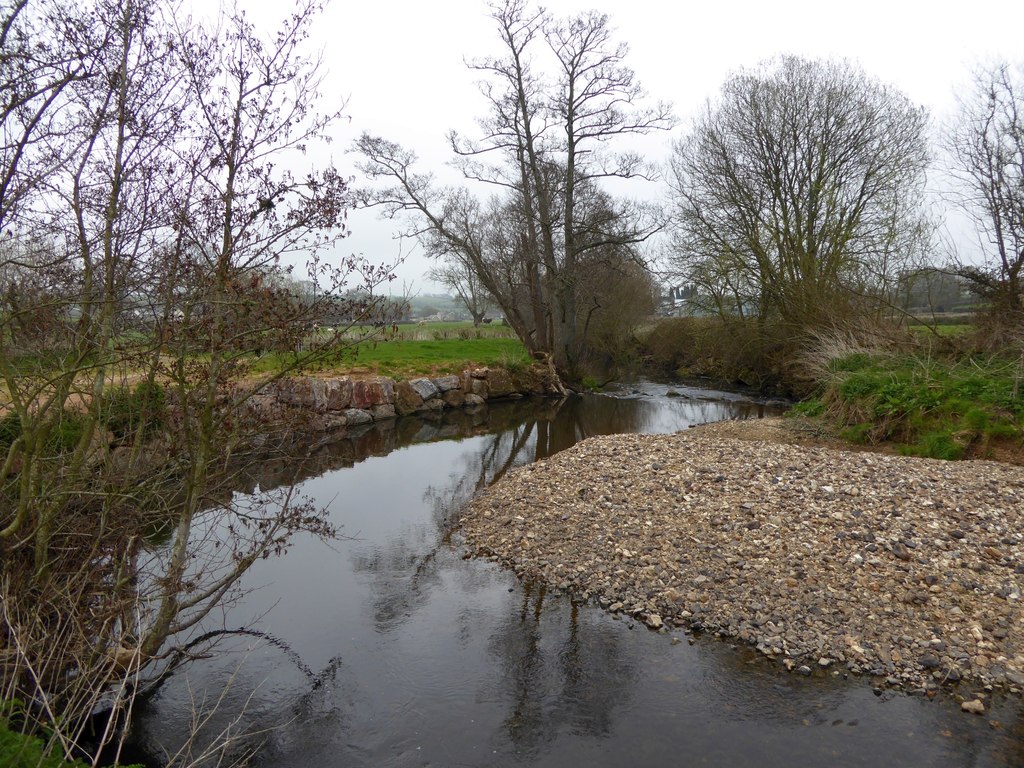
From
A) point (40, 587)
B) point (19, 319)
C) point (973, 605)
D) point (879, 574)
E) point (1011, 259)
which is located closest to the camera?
point (19, 319)

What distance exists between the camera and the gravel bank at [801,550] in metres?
5.54

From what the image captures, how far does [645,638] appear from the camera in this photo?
6.03 m

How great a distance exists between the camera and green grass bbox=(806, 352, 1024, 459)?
1076cm

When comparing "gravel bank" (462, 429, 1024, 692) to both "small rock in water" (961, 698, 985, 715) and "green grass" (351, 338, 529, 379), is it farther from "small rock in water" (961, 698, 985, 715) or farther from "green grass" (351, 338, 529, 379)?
"green grass" (351, 338, 529, 379)

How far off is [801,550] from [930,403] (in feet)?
22.5

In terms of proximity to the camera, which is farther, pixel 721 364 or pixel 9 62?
pixel 721 364

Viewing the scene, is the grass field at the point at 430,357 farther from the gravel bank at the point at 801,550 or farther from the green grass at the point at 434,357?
the gravel bank at the point at 801,550

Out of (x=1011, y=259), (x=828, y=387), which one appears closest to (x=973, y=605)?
(x=828, y=387)

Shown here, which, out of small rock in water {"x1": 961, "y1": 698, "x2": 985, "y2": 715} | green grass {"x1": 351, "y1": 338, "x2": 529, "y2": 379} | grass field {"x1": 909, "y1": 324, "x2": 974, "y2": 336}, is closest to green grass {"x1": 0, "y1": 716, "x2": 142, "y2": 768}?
small rock in water {"x1": 961, "y1": 698, "x2": 985, "y2": 715}

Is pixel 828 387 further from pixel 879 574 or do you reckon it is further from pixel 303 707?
pixel 303 707

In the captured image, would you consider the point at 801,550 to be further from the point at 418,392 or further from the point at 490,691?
the point at 418,392

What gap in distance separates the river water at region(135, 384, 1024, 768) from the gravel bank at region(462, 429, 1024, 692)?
1.07 ft

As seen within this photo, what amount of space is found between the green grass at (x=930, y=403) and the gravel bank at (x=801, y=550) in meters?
1.51

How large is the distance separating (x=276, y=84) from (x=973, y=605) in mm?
7083
